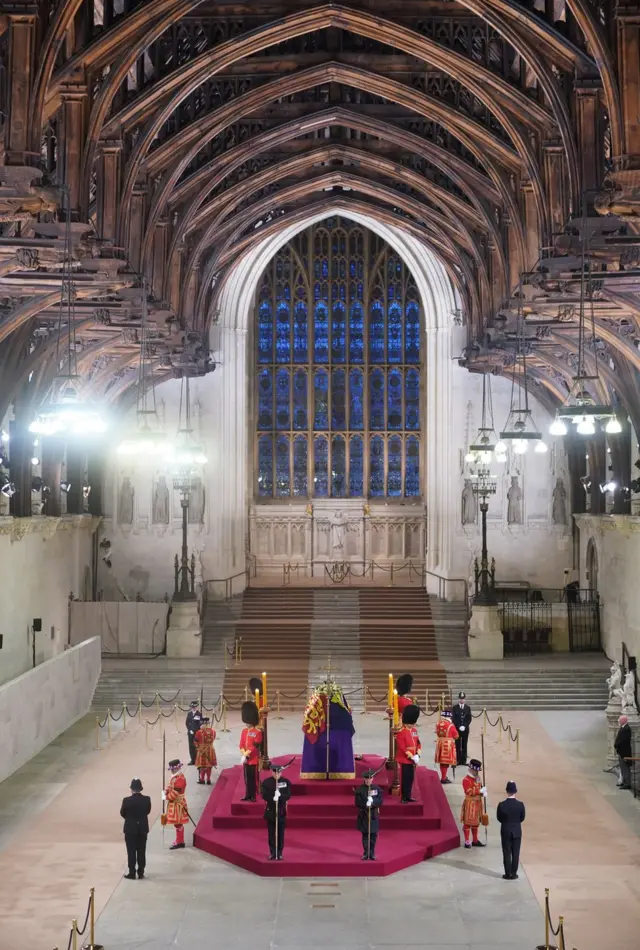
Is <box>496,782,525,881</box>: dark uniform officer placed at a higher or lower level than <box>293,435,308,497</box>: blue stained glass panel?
lower

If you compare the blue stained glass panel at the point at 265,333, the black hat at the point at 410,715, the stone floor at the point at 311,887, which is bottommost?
the stone floor at the point at 311,887

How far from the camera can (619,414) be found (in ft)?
93.9

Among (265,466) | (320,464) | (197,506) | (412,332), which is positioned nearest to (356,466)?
(320,464)

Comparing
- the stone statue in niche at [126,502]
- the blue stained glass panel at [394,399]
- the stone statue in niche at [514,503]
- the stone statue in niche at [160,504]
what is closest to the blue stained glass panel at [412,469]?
the blue stained glass panel at [394,399]

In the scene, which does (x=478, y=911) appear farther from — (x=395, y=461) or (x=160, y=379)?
(x=395, y=461)

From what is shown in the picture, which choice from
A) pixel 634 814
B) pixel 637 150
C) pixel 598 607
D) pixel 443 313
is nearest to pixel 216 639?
pixel 598 607

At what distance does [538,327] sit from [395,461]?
56.0ft

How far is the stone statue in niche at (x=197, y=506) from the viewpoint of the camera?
3728 centimetres

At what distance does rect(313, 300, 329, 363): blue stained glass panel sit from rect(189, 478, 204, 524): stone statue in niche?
6.60 meters

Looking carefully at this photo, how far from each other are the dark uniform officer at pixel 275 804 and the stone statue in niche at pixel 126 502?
22.1 m

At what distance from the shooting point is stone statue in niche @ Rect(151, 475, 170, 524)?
36969 mm

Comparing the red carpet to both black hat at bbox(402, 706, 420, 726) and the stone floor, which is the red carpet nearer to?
the stone floor

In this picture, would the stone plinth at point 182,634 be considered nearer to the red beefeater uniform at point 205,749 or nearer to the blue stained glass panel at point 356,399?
the blue stained glass panel at point 356,399

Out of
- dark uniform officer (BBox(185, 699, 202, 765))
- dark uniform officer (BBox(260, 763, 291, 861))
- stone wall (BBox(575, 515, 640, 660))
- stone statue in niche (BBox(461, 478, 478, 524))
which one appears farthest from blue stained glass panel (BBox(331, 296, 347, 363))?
dark uniform officer (BBox(260, 763, 291, 861))
